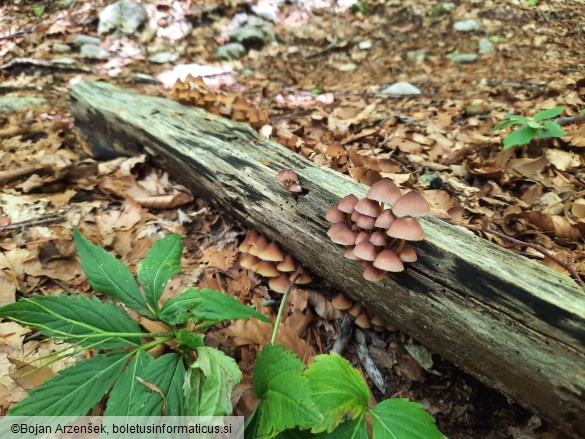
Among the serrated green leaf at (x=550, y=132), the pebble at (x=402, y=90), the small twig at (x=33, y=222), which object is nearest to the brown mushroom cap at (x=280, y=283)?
the small twig at (x=33, y=222)

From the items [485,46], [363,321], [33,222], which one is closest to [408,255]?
[363,321]

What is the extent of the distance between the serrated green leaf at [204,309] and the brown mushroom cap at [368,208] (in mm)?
809

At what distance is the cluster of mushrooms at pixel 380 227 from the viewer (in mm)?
2004

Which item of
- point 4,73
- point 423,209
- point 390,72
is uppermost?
point 423,209

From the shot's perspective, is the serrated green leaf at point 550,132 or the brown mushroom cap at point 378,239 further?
the serrated green leaf at point 550,132

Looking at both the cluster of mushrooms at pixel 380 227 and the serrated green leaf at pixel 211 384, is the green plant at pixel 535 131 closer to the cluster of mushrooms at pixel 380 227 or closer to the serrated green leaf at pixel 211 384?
the cluster of mushrooms at pixel 380 227

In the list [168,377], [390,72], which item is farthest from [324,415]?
[390,72]

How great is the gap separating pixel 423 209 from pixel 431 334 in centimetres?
73

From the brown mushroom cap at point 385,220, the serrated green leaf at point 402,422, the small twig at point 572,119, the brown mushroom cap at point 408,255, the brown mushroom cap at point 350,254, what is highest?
the brown mushroom cap at point 385,220

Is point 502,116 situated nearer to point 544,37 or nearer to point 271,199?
Answer: point 271,199

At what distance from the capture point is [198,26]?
809 cm

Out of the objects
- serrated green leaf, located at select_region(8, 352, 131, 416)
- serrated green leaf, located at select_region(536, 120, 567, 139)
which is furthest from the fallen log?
serrated green leaf, located at select_region(536, 120, 567, 139)

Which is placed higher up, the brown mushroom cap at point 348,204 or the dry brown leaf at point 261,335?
the brown mushroom cap at point 348,204

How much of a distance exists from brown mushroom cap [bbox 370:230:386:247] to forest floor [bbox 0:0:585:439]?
2.52 feet
